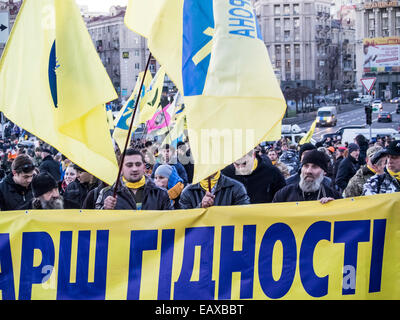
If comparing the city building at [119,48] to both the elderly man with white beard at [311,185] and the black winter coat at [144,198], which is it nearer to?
the black winter coat at [144,198]

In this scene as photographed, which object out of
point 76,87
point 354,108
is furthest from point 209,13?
point 354,108

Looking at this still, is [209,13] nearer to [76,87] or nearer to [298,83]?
[76,87]

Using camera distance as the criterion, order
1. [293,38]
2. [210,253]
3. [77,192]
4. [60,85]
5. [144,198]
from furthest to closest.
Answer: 1. [293,38]
2. [77,192]
3. [144,198]
4. [60,85]
5. [210,253]

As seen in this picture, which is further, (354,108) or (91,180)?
(354,108)

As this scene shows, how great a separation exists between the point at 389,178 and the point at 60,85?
2.81m

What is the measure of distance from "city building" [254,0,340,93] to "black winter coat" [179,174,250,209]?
110m

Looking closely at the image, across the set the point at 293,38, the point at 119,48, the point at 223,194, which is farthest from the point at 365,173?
the point at 293,38

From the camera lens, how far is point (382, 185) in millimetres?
5652

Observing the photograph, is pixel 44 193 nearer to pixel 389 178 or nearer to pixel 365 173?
pixel 389 178

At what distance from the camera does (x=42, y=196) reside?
214 inches

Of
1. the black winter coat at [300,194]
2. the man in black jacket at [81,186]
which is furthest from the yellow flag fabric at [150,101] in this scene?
the black winter coat at [300,194]

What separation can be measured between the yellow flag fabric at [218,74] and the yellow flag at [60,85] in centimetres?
56

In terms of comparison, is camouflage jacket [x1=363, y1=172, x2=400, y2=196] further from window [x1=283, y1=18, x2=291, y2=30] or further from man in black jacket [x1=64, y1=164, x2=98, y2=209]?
window [x1=283, y1=18, x2=291, y2=30]
